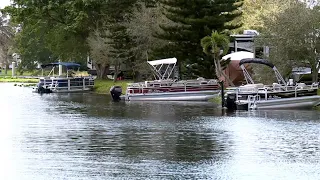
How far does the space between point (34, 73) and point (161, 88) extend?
56.2 metres

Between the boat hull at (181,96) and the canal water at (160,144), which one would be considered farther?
the boat hull at (181,96)

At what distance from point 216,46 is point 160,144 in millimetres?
23337

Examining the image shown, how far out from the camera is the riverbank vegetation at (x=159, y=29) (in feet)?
135

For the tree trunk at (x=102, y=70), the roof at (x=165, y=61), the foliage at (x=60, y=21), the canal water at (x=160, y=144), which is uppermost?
the foliage at (x=60, y=21)

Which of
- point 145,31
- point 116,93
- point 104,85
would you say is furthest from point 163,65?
point 104,85

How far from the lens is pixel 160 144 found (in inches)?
922

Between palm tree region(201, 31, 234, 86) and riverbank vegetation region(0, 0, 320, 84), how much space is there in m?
0.77

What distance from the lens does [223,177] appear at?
57.2 ft

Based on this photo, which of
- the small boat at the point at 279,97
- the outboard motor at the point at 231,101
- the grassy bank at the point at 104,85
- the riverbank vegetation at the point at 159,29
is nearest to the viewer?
the small boat at the point at 279,97

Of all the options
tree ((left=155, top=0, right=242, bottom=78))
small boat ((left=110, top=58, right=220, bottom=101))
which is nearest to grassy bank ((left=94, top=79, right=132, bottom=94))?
tree ((left=155, top=0, right=242, bottom=78))

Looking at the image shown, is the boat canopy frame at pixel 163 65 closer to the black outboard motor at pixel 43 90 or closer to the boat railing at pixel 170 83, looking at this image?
the boat railing at pixel 170 83

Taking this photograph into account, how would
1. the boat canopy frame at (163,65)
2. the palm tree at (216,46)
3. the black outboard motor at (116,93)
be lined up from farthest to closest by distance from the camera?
the black outboard motor at (116,93) < the boat canopy frame at (163,65) < the palm tree at (216,46)

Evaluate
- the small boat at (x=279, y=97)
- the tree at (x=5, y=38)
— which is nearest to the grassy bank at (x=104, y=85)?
the small boat at (x=279, y=97)

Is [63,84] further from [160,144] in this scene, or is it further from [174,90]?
[160,144]
